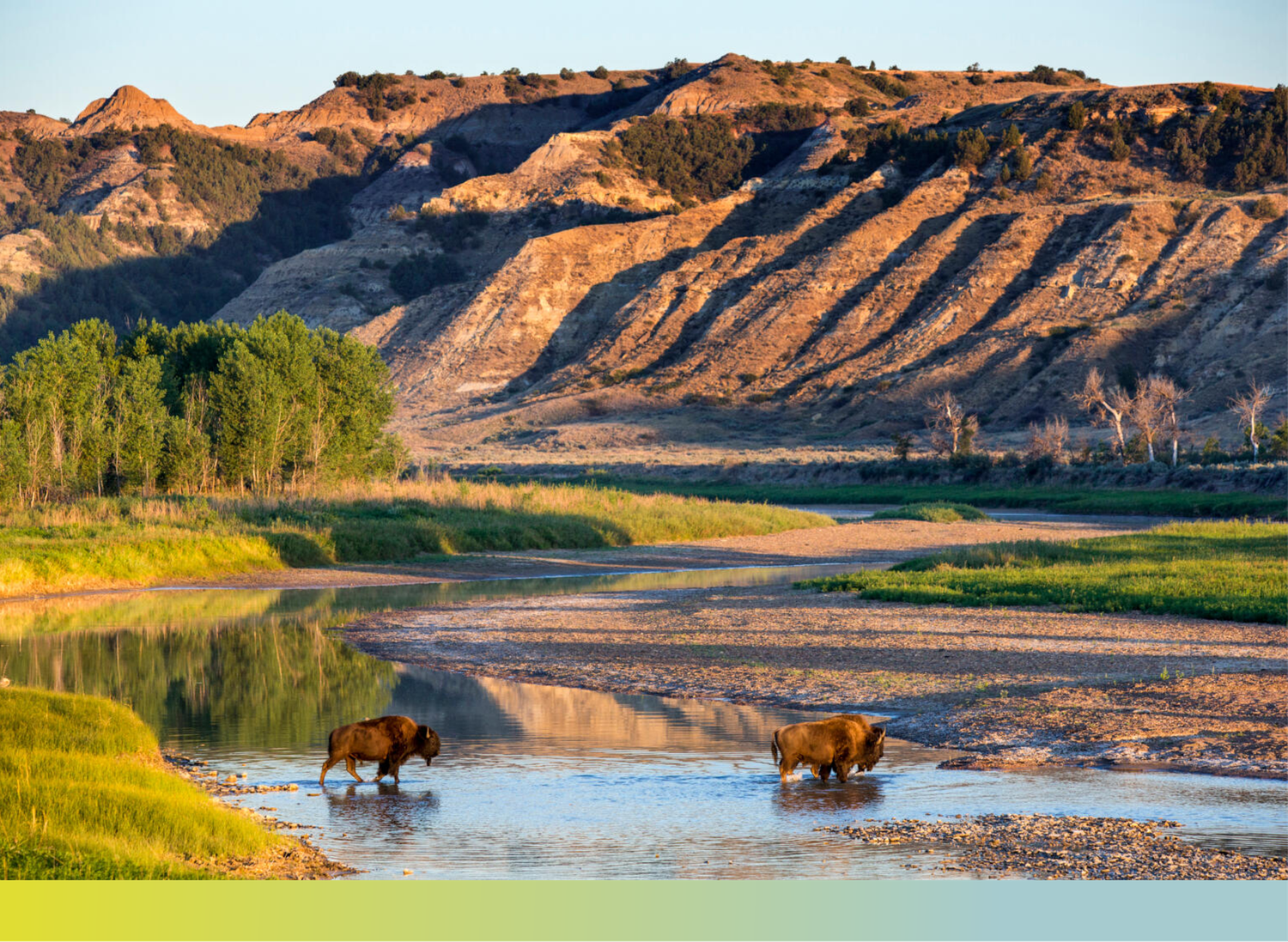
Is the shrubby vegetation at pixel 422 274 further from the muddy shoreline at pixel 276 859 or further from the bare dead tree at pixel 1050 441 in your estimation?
the muddy shoreline at pixel 276 859

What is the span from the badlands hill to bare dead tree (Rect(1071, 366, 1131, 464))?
6.18 feet

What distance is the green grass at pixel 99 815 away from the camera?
287 inches

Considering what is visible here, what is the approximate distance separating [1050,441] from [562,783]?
216 feet

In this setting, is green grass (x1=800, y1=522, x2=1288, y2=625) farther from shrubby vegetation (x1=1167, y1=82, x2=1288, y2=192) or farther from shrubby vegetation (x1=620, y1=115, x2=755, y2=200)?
shrubby vegetation (x1=620, y1=115, x2=755, y2=200)

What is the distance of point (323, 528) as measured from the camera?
36219 millimetres

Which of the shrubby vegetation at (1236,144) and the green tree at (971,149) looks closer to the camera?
the shrubby vegetation at (1236,144)

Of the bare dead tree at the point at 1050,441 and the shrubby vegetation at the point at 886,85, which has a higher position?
the shrubby vegetation at the point at 886,85

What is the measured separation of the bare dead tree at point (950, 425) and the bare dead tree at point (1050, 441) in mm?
3593

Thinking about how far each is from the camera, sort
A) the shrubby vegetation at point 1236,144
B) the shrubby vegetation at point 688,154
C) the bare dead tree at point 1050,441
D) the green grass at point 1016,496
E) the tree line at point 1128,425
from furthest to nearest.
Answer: the shrubby vegetation at point 688,154 < the shrubby vegetation at point 1236,144 < the bare dead tree at point 1050,441 < the tree line at point 1128,425 < the green grass at point 1016,496

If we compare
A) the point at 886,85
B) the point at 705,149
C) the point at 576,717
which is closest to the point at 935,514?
the point at 576,717

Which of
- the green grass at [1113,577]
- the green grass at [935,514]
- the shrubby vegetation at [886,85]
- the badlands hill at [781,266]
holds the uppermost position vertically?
the shrubby vegetation at [886,85]

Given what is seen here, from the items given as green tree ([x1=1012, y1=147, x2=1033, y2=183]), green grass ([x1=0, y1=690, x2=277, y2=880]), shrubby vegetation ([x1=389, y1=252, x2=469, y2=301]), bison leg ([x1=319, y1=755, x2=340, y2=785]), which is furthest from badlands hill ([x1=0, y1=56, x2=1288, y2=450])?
green grass ([x1=0, y1=690, x2=277, y2=880])

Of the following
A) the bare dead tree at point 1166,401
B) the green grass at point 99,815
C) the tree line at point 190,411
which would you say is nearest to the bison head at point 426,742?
the green grass at point 99,815

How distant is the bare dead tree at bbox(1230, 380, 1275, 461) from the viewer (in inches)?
2537
